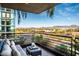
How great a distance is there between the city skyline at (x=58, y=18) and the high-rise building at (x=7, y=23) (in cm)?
15

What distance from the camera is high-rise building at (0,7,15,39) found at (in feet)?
7.27

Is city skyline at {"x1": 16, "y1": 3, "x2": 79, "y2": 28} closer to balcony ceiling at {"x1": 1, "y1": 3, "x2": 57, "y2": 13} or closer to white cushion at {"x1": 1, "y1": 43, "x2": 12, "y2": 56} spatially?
balcony ceiling at {"x1": 1, "y1": 3, "x2": 57, "y2": 13}

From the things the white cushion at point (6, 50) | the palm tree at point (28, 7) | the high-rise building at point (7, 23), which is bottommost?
the white cushion at point (6, 50)

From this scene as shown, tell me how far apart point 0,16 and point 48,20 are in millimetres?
736

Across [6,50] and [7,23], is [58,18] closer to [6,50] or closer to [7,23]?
[7,23]

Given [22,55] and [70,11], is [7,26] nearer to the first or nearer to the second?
[22,55]

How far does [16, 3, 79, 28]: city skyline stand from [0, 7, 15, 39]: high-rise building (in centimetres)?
15

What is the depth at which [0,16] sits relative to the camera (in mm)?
2234

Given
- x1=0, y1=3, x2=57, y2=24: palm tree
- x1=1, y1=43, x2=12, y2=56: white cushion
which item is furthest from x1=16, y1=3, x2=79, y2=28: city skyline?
x1=1, y1=43, x2=12, y2=56: white cushion

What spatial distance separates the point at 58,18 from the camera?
216 cm

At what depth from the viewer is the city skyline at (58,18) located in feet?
7.07

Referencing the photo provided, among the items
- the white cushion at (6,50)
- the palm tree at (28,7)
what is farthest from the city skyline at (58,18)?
the white cushion at (6,50)

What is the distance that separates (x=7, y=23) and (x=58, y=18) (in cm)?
78

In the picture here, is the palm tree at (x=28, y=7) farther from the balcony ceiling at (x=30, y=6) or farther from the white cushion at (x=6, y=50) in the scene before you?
the white cushion at (x=6, y=50)
